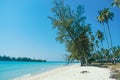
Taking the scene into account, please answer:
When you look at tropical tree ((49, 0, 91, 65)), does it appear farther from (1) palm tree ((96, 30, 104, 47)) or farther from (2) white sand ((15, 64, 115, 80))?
(1) palm tree ((96, 30, 104, 47))

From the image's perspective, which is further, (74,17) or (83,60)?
(83,60)

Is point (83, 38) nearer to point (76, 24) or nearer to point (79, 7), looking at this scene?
point (76, 24)

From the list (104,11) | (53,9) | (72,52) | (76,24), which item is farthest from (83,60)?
(104,11)

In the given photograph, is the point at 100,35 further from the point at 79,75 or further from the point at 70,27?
the point at 79,75

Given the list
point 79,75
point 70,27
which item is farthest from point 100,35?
point 79,75

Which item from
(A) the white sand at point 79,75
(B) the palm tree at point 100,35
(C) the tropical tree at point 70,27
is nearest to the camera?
(A) the white sand at point 79,75

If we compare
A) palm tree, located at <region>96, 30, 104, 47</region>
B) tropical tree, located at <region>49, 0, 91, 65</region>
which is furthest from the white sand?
palm tree, located at <region>96, 30, 104, 47</region>

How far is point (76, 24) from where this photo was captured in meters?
45.2

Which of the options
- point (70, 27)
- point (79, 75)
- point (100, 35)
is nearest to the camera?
point (79, 75)

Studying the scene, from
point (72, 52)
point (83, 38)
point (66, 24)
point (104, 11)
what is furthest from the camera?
point (104, 11)

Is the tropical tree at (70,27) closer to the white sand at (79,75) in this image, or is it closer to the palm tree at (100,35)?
the white sand at (79,75)

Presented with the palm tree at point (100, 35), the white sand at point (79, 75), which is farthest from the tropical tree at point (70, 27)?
the palm tree at point (100, 35)

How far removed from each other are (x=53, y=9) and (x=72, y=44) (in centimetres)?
845

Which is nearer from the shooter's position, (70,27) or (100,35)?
(70,27)
